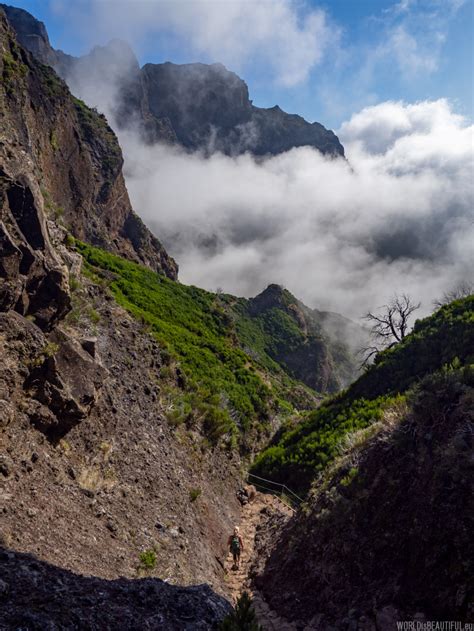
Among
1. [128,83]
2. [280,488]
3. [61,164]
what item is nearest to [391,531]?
[280,488]

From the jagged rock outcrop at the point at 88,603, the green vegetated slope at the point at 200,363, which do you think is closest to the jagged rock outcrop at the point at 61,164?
the jagged rock outcrop at the point at 88,603

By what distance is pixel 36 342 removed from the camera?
9.53 metres

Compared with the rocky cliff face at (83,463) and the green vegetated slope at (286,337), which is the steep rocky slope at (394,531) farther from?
the green vegetated slope at (286,337)

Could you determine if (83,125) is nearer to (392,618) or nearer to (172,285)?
(172,285)

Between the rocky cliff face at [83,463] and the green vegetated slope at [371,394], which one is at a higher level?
the green vegetated slope at [371,394]

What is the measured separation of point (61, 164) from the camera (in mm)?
50062

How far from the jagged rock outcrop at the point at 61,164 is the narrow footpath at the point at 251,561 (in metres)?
10.2

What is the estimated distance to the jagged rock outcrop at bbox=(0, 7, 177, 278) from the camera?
10.8 m

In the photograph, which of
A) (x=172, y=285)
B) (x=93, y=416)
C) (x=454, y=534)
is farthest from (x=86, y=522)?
(x=172, y=285)

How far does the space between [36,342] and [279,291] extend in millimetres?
98989

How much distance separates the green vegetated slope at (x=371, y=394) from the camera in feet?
63.0

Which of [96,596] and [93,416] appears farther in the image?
[93,416]

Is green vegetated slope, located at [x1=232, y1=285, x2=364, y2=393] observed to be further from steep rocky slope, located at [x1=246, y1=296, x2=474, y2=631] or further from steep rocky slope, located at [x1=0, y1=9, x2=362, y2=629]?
steep rocky slope, located at [x1=246, y1=296, x2=474, y2=631]

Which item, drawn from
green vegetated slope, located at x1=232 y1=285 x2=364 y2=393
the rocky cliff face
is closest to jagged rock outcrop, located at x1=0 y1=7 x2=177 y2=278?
the rocky cliff face
